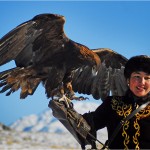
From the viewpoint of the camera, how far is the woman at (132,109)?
12.0 ft

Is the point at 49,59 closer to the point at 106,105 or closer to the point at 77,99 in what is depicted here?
the point at 77,99

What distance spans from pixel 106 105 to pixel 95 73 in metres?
4.31

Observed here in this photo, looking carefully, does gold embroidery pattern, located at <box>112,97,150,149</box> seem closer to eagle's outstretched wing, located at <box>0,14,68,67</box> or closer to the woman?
the woman

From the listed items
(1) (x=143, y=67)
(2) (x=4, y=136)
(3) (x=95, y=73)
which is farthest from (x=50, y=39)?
(2) (x=4, y=136)

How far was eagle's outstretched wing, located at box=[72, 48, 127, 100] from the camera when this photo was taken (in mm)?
8049

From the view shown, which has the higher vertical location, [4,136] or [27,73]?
[27,73]

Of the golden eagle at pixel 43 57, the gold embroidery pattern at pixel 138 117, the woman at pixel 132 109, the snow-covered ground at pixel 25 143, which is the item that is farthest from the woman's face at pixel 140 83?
the snow-covered ground at pixel 25 143

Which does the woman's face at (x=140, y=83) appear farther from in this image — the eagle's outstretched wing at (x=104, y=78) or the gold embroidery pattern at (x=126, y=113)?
the eagle's outstretched wing at (x=104, y=78)

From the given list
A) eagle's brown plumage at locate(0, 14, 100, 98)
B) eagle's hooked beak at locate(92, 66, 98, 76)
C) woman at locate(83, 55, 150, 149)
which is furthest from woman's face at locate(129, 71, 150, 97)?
eagle's hooked beak at locate(92, 66, 98, 76)

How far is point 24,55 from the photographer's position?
6.72 meters

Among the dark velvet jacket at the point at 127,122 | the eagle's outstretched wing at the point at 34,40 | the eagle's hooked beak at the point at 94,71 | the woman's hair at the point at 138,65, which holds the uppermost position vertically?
the eagle's outstretched wing at the point at 34,40

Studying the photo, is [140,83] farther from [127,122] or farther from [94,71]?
[94,71]

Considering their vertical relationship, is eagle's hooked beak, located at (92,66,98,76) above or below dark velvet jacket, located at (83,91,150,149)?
above

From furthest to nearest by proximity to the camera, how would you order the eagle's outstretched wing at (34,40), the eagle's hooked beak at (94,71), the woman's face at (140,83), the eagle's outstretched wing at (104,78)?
1. the eagle's outstretched wing at (104,78)
2. the eagle's hooked beak at (94,71)
3. the eagle's outstretched wing at (34,40)
4. the woman's face at (140,83)
